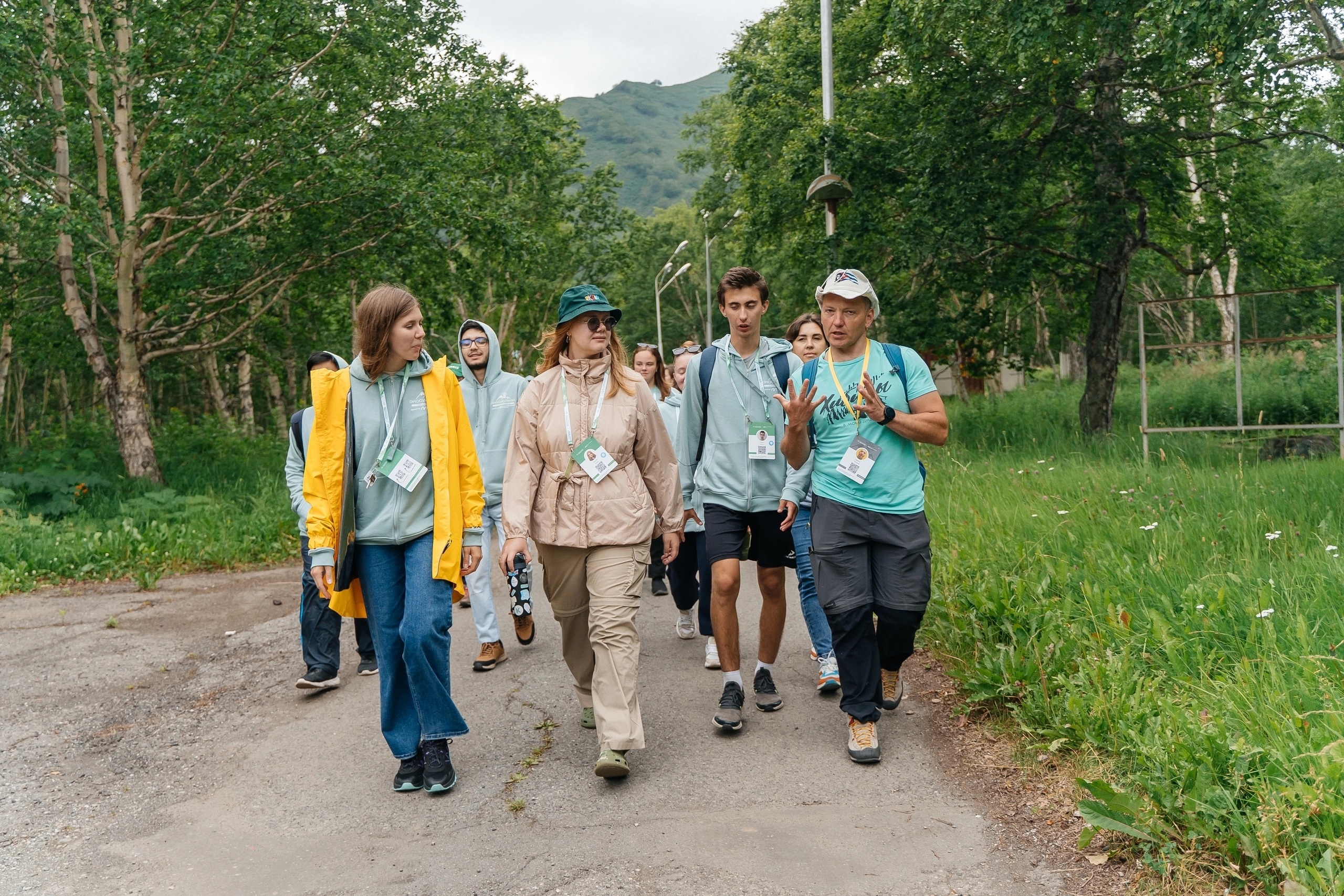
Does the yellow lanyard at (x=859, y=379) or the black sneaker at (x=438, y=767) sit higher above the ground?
the yellow lanyard at (x=859, y=379)

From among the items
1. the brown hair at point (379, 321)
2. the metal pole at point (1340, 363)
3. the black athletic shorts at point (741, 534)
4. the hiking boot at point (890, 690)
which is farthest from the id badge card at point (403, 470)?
the metal pole at point (1340, 363)

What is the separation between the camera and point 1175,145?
15086 millimetres

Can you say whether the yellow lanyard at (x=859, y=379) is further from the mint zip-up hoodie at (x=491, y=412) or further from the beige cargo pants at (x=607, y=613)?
the mint zip-up hoodie at (x=491, y=412)

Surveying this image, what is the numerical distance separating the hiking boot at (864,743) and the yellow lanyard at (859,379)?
49.8 inches

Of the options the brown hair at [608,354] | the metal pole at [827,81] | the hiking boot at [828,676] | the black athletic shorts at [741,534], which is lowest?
the hiking boot at [828,676]

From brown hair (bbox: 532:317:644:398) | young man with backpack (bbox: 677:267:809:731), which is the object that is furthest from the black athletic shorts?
brown hair (bbox: 532:317:644:398)

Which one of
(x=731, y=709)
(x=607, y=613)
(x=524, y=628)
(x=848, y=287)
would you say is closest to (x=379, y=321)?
(x=607, y=613)

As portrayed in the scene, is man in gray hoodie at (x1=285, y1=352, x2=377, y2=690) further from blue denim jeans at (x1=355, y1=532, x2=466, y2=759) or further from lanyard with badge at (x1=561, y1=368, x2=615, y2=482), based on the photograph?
lanyard with badge at (x1=561, y1=368, x2=615, y2=482)

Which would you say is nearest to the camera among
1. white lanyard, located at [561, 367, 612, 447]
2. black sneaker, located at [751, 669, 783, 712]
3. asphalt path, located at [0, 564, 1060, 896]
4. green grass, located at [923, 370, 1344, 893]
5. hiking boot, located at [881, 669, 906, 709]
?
green grass, located at [923, 370, 1344, 893]

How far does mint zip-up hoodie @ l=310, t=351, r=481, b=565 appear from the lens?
4.47 metres

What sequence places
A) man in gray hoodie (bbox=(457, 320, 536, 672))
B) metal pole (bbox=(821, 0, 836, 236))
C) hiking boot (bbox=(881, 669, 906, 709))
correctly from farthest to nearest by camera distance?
metal pole (bbox=(821, 0, 836, 236)) < man in gray hoodie (bbox=(457, 320, 536, 672)) < hiking boot (bbox=(881, 669, 906, 709))

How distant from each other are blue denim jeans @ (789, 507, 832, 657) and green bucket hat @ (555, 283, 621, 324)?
1564 mm

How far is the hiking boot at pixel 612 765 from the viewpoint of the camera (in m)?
4.34

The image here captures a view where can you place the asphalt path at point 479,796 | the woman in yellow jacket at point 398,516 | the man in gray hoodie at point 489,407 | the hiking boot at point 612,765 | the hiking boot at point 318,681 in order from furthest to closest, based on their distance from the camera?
the man in gray hoodie at point 489,407 < the hiking boot at point 318,681 < the woman in yellow jacket at point 398,516 < the hiking boot at point 612,765 < the asphalt path at point 479,796
